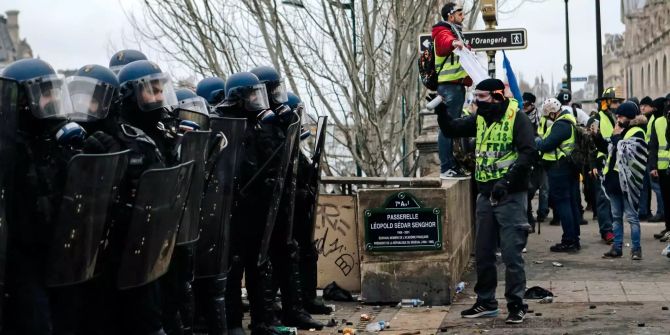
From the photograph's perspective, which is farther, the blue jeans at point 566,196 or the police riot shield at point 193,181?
the blue jeans at point 566,196

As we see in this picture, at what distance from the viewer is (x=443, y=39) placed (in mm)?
11539

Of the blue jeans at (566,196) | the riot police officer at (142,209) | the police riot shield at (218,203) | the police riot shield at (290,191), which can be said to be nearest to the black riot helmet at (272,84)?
the police riot shield at (290,191)

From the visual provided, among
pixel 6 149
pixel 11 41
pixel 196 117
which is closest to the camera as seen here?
pixel 6 149

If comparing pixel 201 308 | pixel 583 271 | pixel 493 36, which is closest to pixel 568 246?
pixel 583 271

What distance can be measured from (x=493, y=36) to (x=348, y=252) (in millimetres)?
3418

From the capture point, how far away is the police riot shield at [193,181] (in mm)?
6742

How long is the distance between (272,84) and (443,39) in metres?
3.20

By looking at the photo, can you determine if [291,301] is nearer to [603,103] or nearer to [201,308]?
[201,308]

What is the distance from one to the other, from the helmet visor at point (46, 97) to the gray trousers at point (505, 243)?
4.40 m

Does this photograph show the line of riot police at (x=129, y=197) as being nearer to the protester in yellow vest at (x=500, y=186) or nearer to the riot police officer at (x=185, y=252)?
the riot police officer at (x=185, y=252)

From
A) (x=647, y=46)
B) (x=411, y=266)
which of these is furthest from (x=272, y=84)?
(x=647, y=46)

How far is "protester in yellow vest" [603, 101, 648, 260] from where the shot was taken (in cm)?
1304

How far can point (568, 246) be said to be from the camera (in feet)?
46.2

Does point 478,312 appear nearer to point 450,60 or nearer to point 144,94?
point 450,60
